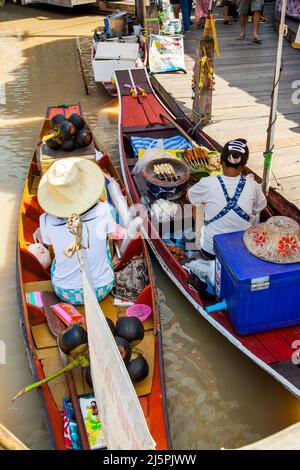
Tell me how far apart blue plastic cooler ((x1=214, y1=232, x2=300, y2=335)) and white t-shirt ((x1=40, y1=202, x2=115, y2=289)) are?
1.01 metres

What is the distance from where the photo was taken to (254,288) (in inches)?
147

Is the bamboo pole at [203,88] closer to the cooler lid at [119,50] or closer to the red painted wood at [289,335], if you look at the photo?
the cooler lid at [119,50]

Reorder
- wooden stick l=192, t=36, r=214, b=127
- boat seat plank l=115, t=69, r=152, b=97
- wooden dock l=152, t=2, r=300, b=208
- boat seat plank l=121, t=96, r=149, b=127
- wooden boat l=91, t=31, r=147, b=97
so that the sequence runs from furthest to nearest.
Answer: wooden boat l=91, t=31, r=147, b=97 < boat seat plank l=115, t=69, r=152, b=97 < boat seat plank l=121, t=96, r=149, b=127 < wooden stick l=192, t=36, r=214, b=127 < wooden dock l=152, t=2, r=300, b=208

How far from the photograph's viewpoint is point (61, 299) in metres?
4.39

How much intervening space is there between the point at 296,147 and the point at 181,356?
3648mm

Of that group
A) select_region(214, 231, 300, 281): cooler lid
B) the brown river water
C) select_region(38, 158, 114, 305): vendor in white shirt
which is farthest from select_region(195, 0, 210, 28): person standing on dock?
select_region(214, 231, 300, 281): cooler lid

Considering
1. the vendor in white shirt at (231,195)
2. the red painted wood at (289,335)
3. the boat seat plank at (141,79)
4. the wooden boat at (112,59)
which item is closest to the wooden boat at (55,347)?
the vendor in white shirt at (231,195)

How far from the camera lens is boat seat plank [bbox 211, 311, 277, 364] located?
375 centimetres

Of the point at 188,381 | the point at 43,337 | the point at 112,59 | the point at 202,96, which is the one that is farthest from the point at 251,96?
the point at 43,337

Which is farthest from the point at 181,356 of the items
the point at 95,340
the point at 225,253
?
the point at 95,340

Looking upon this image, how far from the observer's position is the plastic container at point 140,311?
13.7 ft

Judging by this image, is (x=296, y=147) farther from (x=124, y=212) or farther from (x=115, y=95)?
(x=115, y=95)

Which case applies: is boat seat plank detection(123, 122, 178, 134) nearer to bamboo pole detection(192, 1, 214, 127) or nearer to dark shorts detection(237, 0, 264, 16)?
bamboo pole detection(192, 1, 214, 127)

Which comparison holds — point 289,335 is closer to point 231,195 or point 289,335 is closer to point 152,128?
point 231,195
